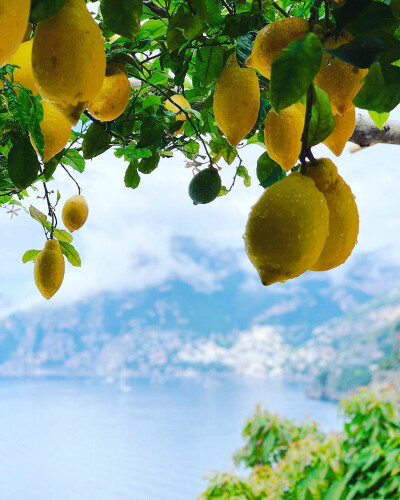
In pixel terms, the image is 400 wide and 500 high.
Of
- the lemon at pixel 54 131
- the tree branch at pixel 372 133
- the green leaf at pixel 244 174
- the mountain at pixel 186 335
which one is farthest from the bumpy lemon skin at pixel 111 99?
the mountain at pixel 186 335

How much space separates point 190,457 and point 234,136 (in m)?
7.36

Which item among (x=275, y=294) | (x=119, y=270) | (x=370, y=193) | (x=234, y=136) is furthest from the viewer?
(x=370, y=193)

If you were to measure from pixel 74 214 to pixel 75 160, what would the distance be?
0.28 feet

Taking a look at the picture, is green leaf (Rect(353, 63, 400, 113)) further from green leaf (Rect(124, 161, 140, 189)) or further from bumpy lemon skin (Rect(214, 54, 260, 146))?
green leaf (Rect(124, 161, 140, 189))

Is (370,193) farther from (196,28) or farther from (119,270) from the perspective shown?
(196,28)

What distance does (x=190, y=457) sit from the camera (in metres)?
7.09

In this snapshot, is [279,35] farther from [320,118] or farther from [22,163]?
[22,163]

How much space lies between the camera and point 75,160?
718 millimetres

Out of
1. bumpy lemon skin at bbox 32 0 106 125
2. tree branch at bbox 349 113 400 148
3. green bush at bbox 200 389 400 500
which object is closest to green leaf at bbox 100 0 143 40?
bumpy lemon skin at bbox 32 0 106 125

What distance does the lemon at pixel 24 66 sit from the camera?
11.9 inches

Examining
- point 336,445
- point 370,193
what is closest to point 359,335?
point 370,193

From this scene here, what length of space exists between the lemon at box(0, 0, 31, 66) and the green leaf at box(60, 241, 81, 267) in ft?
2.00

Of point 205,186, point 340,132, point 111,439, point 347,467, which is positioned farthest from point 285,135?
point 111,439

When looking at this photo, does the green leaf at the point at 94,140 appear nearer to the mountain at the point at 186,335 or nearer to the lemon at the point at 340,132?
the lemon at the point at 340,132
